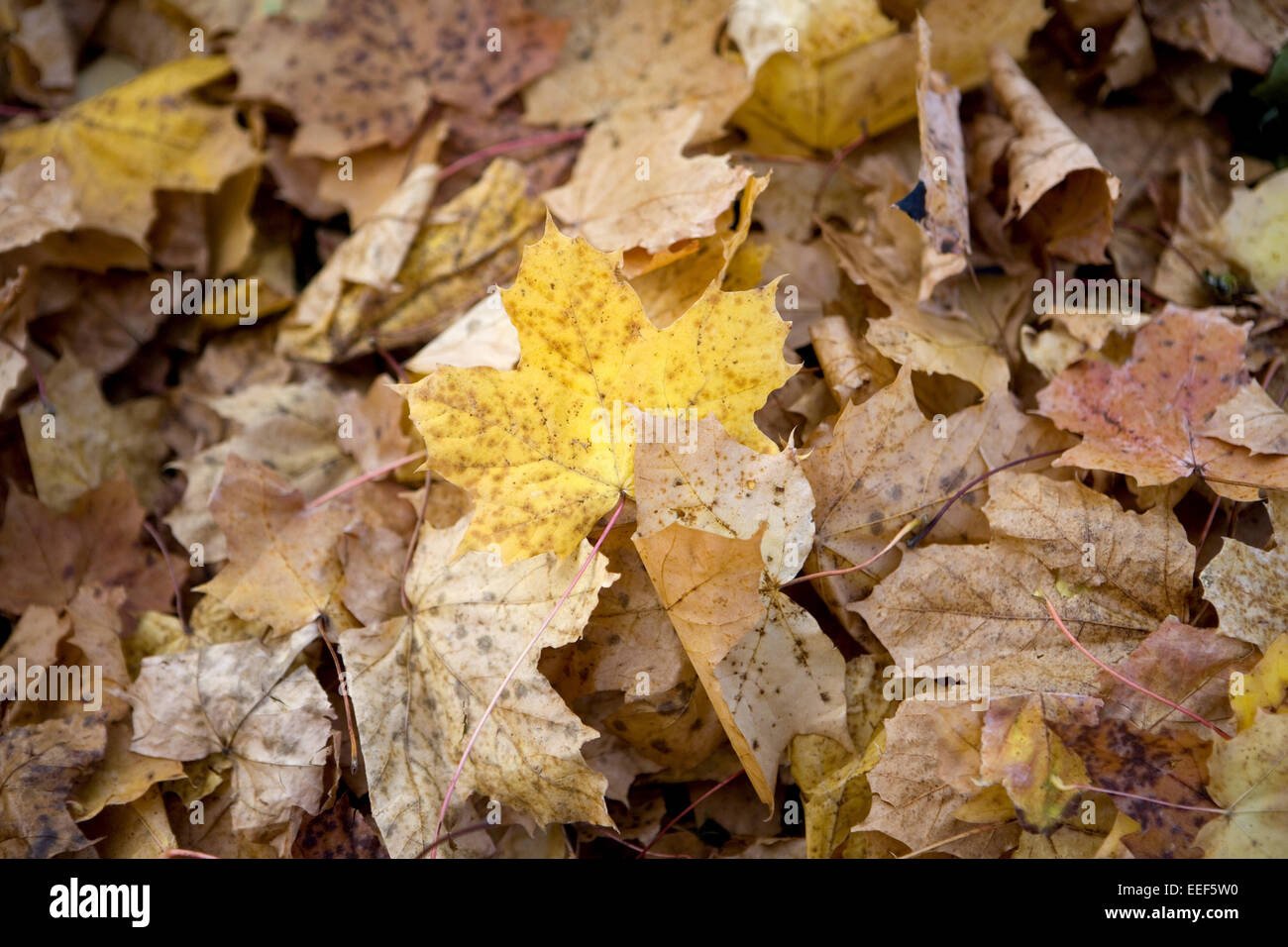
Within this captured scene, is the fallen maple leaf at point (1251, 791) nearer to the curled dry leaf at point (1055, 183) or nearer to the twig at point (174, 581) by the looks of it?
the curled dry leaf at point (1055, 183)

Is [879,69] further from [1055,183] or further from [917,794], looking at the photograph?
[917,794]

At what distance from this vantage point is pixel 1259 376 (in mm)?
1445

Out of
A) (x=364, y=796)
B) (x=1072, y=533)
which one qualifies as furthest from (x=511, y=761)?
(x=1072, y=533)

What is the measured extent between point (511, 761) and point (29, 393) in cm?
124

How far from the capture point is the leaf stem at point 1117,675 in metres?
1.14

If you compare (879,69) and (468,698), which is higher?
(879,69)

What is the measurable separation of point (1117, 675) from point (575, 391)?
0.80m

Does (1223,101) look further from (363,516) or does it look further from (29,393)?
(29,393)

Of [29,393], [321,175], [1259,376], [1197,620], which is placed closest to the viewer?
[1197,620]

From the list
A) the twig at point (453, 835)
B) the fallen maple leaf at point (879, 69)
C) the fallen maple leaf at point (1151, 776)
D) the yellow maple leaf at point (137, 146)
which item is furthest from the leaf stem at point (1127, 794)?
the yellow maple leaf at point (137, 146)

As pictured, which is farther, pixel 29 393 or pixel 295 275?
pixel 295 275

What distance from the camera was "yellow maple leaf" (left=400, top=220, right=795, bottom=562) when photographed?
1.19m

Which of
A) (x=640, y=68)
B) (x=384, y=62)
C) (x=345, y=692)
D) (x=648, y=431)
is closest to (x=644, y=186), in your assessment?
(x=640, y=68)

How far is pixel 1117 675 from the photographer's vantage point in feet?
3.80
